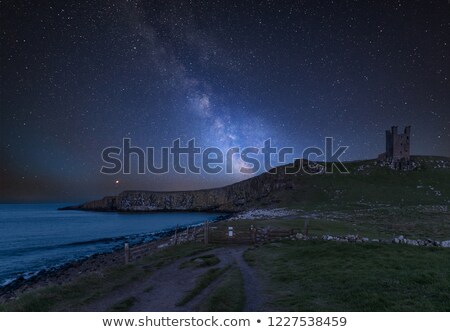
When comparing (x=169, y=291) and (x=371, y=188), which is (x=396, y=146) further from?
(x=169, y=291)

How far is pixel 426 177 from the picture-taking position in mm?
140750

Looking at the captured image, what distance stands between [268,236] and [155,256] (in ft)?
40.4

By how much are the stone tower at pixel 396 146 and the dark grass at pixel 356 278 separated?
15126 centimetres

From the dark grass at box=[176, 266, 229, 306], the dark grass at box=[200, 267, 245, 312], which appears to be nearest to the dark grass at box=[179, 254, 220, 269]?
the dark grass at box=[176, 266, 229, 306]

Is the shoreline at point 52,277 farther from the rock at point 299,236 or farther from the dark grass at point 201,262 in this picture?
the rock at point 299,236

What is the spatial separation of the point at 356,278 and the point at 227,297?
713 centimetres

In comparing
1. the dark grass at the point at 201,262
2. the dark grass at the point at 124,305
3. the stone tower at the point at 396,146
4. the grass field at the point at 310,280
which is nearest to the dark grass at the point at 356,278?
the grass field at the point at 310,280

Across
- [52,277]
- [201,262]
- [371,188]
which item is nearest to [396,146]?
[371,188]

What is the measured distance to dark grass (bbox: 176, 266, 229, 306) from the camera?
15438mm

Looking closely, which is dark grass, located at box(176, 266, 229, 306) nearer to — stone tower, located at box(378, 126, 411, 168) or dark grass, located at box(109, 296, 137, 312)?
dark grass, located at box(109, 296, 137, 312)

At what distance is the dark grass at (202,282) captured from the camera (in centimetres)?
1544

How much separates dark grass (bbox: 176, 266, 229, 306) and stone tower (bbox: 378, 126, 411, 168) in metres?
159

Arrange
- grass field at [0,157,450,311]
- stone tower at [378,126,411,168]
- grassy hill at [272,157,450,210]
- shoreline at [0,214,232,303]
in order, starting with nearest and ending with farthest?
grass field at [0,157,450,311], shoreline at [0,214,232,303], grassy hill at [272,157,450,210], stone tower at [378,126,411,168]
